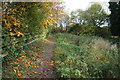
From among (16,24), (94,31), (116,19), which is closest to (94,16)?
(94,31)

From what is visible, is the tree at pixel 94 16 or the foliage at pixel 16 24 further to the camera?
the tree at pixel 94 16

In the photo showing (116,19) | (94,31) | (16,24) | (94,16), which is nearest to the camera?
(16,24)

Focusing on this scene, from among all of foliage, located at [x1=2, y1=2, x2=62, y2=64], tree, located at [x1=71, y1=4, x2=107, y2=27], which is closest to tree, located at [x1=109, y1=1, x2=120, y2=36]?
tree, located at [x1=71, y1=4, x2=107, y2=27]

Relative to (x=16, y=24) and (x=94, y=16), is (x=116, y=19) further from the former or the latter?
(x=16, y=24)

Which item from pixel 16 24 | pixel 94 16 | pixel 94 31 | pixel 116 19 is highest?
pixel 94 16

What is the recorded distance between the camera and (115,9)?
44.7 ft

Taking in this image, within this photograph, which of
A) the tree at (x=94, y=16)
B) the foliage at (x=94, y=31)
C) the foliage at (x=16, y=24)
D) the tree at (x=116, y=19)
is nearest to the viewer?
the foliage at (x=16, y=24)

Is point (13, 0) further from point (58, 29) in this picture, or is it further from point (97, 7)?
point (58, 29)

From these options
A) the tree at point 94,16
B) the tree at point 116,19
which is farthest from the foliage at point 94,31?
the tree at point 116,19

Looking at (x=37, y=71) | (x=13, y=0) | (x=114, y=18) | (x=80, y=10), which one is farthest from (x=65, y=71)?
(x=80, y=10)

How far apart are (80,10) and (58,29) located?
254 inches

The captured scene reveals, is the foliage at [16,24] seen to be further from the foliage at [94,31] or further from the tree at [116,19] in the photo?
the foliage at [94,31]

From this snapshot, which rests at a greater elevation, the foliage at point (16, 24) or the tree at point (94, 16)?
the tree at point (94, 16)

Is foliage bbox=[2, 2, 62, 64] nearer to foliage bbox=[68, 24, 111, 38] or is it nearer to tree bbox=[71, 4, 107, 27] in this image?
foliage bbox=[68, 24, 111, 38]
